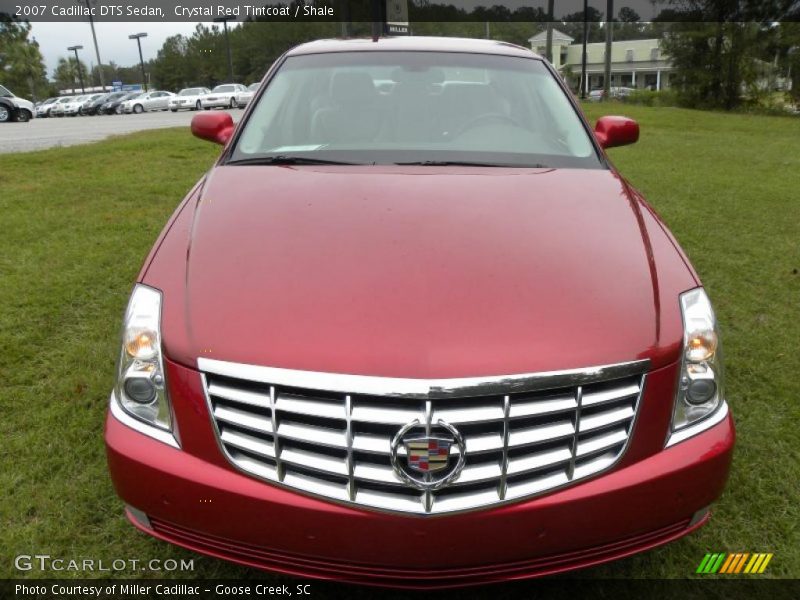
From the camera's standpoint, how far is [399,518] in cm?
156

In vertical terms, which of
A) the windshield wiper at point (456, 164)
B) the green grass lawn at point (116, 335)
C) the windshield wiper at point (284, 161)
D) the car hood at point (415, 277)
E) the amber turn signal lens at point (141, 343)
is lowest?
the green grass lawn at point (116, 335)

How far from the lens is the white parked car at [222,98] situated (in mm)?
34844

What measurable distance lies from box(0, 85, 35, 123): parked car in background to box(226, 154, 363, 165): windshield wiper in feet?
79.5

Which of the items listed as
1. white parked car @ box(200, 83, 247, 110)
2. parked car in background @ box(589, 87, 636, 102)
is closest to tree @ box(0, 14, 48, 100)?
white parked car @ box(200, 83, 247, 110)

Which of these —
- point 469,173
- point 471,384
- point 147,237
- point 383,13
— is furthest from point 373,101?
point 383,13

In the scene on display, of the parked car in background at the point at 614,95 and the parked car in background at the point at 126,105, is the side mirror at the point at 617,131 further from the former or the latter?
the parked car in background at the point at 126,105

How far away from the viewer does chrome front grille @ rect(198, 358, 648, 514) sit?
155 cm

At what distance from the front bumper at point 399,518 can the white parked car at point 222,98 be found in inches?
1408

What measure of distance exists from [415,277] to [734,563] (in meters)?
1.46

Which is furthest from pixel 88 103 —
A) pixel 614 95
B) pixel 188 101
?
pixel 614 95

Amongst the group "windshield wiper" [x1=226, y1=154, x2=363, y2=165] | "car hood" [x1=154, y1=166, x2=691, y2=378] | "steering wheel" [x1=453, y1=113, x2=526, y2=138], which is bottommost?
"car hood" [x1=154, y1=166, x2=691, y2=378]

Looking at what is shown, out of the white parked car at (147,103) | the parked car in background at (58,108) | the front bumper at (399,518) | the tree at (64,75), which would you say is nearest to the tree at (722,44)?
the white parked car at (147,103)

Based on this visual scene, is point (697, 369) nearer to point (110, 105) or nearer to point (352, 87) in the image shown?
point (352, 87)

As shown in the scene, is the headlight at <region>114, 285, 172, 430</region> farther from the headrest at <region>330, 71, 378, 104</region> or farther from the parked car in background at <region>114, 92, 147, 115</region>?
the parked car in background at <region>114, 92, 147, 115</region>
